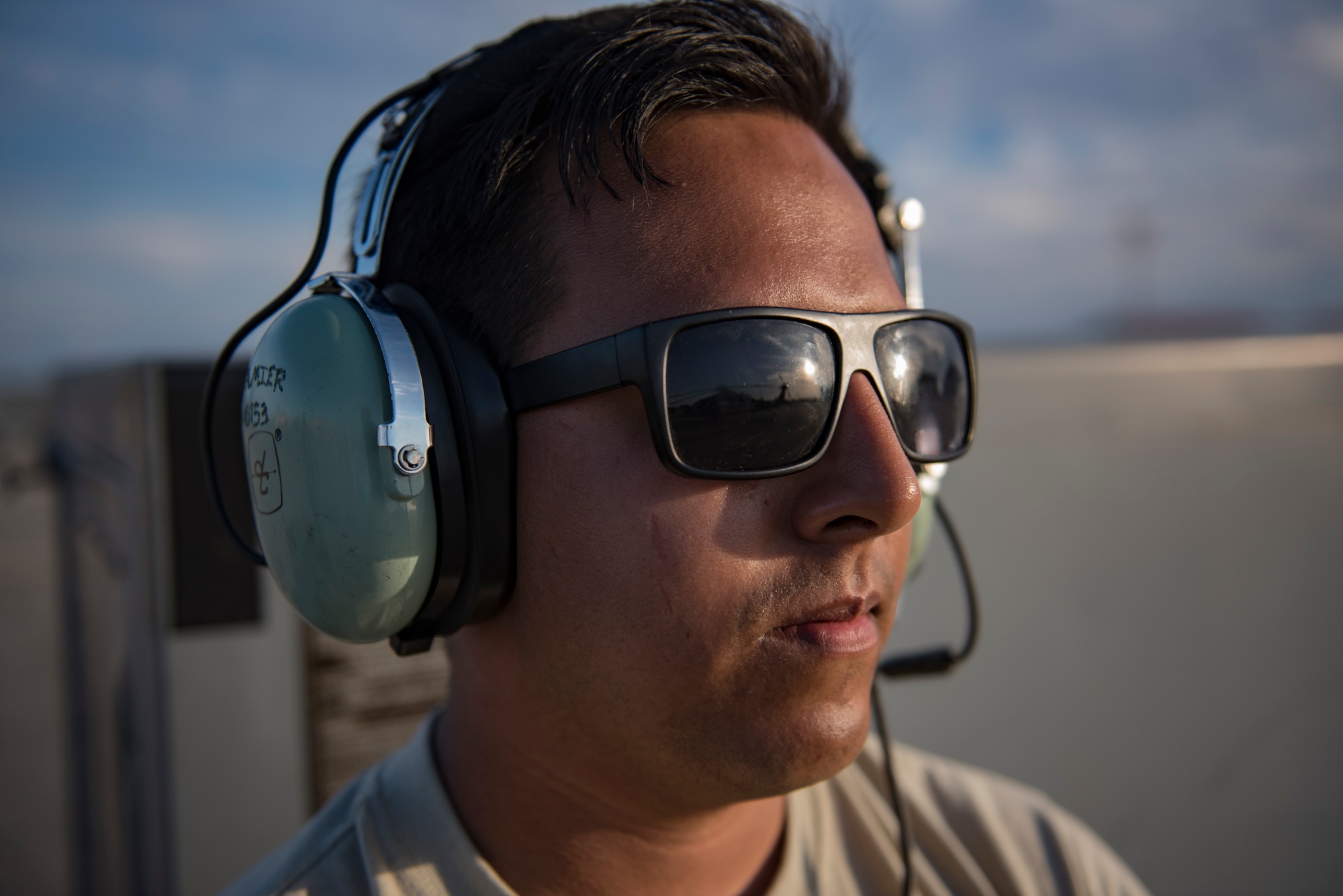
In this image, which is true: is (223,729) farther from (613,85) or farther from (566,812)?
(613,85)

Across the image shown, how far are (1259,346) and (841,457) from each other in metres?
2.22

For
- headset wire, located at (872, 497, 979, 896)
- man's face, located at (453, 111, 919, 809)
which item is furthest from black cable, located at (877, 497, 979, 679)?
man's face, located at (453, 111, 919, 809)

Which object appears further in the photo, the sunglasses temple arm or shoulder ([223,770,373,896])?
shoulder ([223,770,373,896])

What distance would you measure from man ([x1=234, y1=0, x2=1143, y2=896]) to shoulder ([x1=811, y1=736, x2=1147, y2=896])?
0.01 m

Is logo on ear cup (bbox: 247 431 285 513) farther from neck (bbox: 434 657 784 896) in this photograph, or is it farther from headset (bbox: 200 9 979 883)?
neck (bbox: 434 657 784 896)

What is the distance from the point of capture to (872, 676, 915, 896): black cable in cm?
123

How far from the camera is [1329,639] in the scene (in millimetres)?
2508

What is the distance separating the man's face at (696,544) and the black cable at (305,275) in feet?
1.19

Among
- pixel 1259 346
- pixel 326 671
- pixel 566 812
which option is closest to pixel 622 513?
pixel 566 812

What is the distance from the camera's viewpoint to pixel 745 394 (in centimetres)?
97

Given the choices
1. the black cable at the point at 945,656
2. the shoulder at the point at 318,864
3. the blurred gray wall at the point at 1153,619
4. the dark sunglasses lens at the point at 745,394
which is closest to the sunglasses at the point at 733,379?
the dark sunglasses lens at the point at 745,394

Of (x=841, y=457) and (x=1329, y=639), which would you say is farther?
(x=1329, y=639)

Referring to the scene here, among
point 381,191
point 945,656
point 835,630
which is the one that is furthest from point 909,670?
point 381,191

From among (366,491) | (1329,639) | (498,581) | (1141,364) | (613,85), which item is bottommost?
(1329,639)
